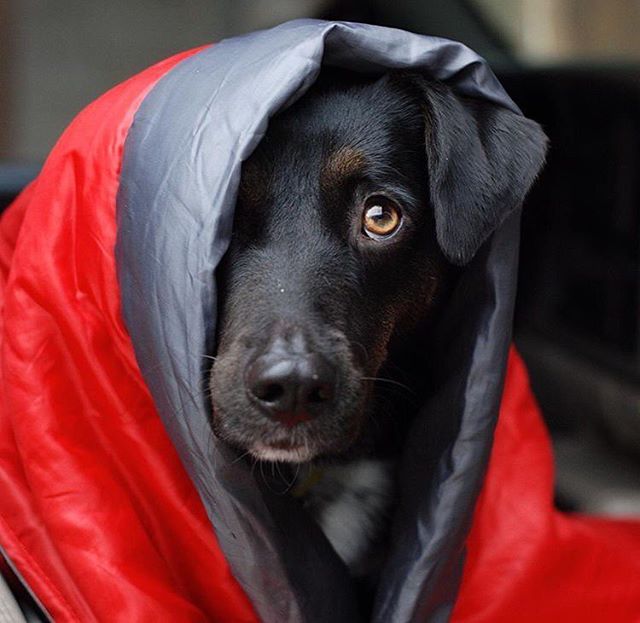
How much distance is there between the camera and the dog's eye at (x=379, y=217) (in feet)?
5.85

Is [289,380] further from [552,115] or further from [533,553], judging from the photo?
[552,115]

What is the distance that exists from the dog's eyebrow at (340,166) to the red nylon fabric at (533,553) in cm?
70

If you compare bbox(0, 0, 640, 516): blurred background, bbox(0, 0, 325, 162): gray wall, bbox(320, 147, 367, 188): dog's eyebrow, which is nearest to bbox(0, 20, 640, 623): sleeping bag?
bbox(320, 147, 367, 188): dog's eyebrow

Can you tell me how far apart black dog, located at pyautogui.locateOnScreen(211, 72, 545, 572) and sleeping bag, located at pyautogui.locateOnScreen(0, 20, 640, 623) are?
Answer: 6 cm

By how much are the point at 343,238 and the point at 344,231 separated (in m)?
0.01

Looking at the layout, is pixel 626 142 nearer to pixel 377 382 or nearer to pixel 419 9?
pixel 419 9

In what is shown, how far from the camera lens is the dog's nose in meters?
1.54

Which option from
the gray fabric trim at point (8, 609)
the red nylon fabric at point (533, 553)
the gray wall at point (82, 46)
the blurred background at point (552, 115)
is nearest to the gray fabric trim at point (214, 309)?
the red nylon fabric at point (533, 553)

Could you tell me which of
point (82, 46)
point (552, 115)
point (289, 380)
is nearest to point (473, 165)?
point (289, 380)

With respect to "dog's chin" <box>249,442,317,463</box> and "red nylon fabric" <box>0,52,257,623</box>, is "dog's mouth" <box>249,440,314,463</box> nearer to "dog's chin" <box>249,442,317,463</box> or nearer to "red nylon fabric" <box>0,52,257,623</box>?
"dog's chin" <box>249,442,317,463</box>

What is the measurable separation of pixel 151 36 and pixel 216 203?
1.81m

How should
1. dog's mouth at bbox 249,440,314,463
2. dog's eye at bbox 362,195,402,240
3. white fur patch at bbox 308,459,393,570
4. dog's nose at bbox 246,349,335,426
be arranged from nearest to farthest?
1. dog's nose at bbox 246,349,335,426
2. dog's mouth at bbox 249,440,314,463
3. dog's eye at bbox 362,195,402,240
4. white fur patch at bbox 308,459,393,570

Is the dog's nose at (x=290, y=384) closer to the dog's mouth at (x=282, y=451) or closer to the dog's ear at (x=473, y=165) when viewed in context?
the dog's mouth at (x=282, y=451)

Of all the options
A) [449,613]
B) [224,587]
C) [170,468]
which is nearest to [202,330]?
[170,468]
